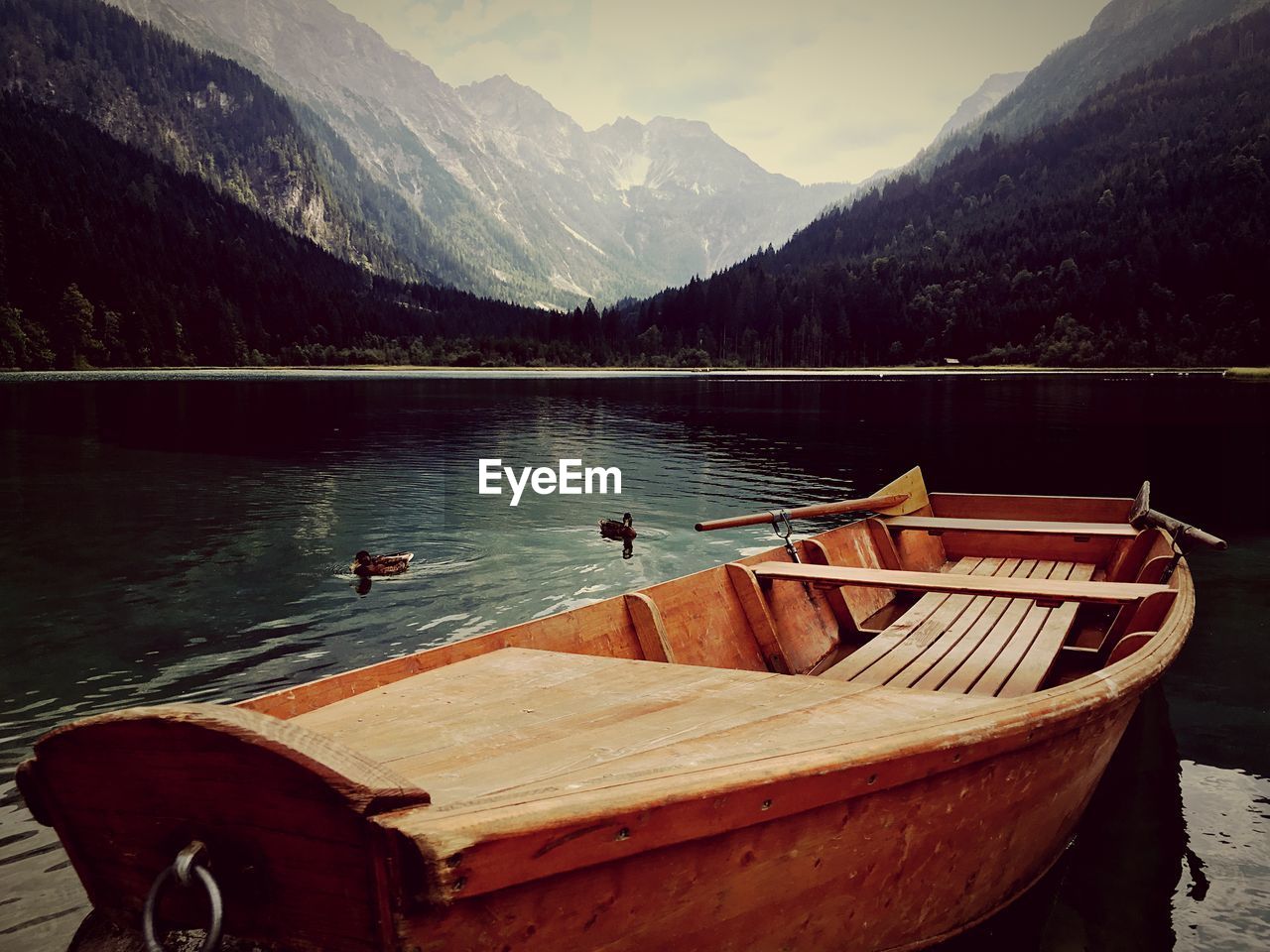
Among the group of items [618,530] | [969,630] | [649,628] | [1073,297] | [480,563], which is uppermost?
[1073,297]

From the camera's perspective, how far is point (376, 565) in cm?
1509

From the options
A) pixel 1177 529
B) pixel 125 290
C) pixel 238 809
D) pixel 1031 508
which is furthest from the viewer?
pixel 125 290

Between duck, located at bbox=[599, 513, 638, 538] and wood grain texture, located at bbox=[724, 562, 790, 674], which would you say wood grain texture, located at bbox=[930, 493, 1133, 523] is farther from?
wood grain texture, located at bbox=[724, 562, 790, 674]

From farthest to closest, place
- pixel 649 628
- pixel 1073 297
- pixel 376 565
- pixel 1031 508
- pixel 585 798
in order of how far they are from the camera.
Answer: pixel 1073 297 → pixel 376 565 → pixel 1031 508 → pixel 649 628 → pixel 585 798

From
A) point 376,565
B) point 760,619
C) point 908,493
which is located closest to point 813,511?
point 908,493

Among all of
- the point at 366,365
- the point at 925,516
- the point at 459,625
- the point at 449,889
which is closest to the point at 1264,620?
the point at 925,516

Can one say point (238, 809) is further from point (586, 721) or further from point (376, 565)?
point (376, 565)

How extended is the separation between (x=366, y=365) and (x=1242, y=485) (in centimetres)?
17654

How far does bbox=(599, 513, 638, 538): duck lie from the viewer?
18234 mm

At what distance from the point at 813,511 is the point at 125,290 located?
170 metres

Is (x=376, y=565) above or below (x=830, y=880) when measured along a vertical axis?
below

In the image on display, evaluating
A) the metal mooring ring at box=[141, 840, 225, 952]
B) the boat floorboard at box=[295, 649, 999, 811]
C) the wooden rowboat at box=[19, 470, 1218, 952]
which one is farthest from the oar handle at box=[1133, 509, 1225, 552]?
the metal mooring ring at box=[141, 840, 225, 952]

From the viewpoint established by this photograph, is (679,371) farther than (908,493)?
Yes

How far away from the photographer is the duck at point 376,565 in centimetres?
1502
